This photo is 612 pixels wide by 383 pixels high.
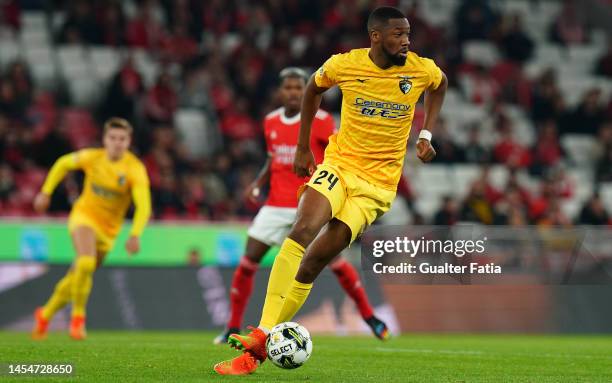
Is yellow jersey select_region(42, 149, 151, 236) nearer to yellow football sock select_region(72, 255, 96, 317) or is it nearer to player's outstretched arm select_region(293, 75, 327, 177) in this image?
yellow football sock select_region(72, 255, 96, 317)

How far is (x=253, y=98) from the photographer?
768 inches

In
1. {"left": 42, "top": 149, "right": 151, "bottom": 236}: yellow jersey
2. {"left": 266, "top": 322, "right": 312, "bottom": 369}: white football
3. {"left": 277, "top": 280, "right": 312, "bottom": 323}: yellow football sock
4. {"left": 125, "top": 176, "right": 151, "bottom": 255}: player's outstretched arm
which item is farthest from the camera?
{"left": 42, "top": 149, "right": 151, "bottom": 236}: yellow jersey

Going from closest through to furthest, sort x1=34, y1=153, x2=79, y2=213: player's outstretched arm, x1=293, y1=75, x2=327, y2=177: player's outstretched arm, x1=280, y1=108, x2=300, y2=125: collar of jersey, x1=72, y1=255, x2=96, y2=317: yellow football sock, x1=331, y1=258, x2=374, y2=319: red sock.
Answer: x1=293, y1=75, x2=327, y2=177: player's outstretched arm → x1=280, y1=108, x2=300, y2=125: collar of jersey → x1=331, y1=258, x2=374, y2=319: red sock → x1=72, y1=255, x2=96, y2=317: yellow football sock → x1=34, y1=153, x2=79, y2=213: player's outstretched arm

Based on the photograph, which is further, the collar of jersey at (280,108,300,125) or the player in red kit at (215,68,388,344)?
the collar of jersey at (280,108,300,125)

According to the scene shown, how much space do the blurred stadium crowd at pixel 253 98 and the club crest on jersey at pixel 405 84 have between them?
9205 millimetres

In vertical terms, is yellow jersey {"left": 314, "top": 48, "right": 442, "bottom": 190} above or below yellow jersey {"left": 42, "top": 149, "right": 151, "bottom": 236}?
above

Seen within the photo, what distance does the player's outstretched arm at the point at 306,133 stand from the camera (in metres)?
7.66

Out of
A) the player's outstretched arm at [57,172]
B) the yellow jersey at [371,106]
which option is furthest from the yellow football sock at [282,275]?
the player's outstretched arm at [57,172]

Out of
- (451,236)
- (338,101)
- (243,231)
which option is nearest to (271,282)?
(451,236)

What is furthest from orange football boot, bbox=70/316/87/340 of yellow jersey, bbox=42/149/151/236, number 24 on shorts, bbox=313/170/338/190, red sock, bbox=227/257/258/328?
number 24 on shorts, bbox=313/170/338/190

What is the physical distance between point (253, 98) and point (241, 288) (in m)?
8.49

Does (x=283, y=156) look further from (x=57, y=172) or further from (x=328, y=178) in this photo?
(x=328, y=178)

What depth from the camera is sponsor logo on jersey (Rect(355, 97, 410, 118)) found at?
25.4 ft

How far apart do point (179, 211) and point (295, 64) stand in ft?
14.9
